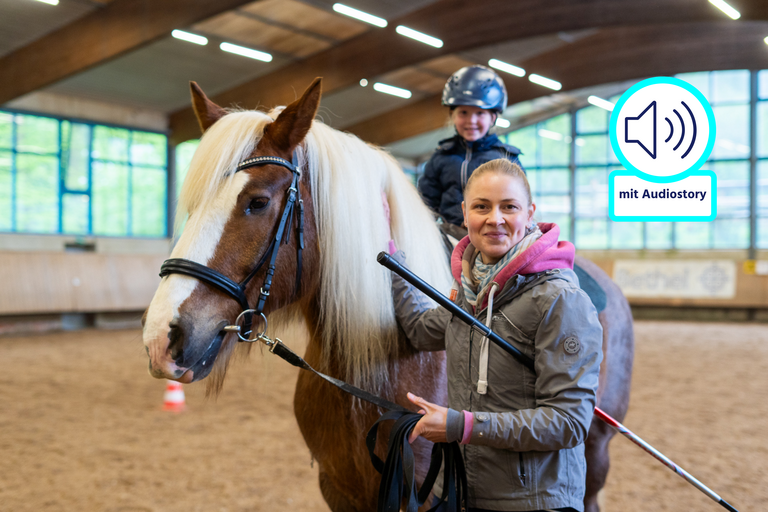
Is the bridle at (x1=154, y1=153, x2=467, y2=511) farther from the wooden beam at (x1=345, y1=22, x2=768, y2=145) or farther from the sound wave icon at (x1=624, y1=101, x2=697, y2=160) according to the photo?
the wooden beam at (x1=345, y1=22, x2=768, y2=145)

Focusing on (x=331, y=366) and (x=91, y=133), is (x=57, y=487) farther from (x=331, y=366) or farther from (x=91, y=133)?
(x=91, y=133)

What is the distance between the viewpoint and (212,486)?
11.0 feet

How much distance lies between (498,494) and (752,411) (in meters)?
4.98

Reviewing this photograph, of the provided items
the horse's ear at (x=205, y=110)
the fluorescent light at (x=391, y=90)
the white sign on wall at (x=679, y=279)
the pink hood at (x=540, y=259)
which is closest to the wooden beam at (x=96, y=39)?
the fluorescent light at (x=391, y=90)

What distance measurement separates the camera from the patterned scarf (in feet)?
4.39

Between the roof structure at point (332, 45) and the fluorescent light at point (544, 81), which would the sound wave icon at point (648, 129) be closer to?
the roof structure at point (332, 45)

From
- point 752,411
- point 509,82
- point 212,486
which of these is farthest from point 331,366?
point 509,82

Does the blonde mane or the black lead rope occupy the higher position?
the blonde mane

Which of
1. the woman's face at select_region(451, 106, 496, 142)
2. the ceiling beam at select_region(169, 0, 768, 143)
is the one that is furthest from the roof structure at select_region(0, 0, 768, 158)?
the woman's face at select_region(451, 106, 496, 142)

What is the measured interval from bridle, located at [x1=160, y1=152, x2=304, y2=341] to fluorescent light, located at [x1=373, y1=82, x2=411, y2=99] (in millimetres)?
13557

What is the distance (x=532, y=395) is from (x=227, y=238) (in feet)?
2.73

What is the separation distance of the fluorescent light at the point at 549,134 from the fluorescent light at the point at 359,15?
1051 cm

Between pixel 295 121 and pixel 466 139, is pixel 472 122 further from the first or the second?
pixel 295 121

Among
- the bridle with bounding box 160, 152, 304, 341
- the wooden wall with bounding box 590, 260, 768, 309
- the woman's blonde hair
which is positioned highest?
the woman's blonde hair
